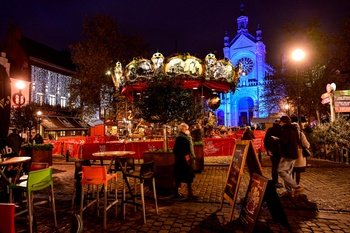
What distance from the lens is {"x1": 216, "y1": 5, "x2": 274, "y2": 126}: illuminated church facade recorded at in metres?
58.9

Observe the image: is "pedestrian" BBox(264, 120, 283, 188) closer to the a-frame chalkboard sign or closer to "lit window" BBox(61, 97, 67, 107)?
the a-frame chalkboard sign

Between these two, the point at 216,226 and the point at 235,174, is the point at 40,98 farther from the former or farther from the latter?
the point at 216,226

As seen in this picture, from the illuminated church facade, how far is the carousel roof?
43.1 metres

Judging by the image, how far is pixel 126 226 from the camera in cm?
456

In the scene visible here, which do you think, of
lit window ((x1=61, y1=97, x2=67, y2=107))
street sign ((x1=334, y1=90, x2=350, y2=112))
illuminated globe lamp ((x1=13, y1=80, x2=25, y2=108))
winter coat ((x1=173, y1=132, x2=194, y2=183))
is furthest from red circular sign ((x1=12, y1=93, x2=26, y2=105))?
lit window ((x1=61, y1=97, x2=67, y2=107))

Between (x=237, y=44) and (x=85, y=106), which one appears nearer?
(x=85, y=106)

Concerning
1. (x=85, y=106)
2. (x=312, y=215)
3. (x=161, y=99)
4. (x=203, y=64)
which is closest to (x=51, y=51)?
(x=85, y=106)

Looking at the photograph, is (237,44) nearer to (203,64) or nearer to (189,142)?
(203,64)

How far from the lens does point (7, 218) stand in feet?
6.19

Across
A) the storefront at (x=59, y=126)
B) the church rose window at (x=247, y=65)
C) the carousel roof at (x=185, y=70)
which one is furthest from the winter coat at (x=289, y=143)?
the church rose window at (x=247, y=65)

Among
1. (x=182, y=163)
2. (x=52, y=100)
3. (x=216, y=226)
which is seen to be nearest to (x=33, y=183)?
(x=216, y=226)

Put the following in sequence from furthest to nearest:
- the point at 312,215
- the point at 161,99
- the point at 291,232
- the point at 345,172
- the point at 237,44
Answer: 1. the point at 237,44
2. the point at 345,172
3. the point at 161,99
4. the point at 312,215
5. the point at 291,232

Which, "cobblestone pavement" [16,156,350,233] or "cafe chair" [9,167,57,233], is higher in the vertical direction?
"cafe chair" [9,167,57,233]

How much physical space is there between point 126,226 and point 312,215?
3.41m
